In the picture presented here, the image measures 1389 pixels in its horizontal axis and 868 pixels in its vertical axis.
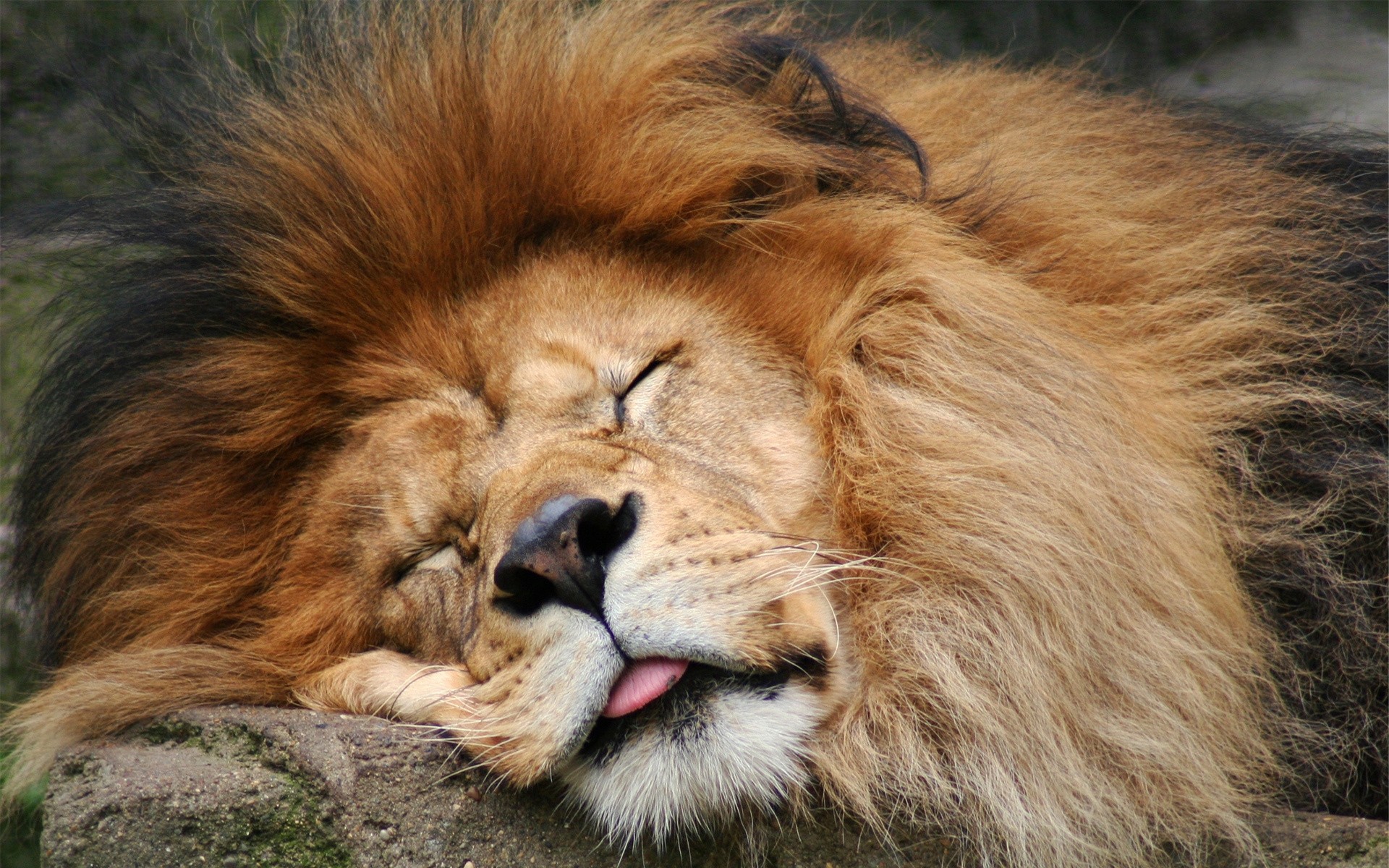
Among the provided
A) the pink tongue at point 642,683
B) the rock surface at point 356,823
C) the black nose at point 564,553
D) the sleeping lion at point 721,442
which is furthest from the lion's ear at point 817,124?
the rock surface at point 356,823

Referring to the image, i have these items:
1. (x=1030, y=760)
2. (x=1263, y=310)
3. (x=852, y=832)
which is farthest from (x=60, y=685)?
(x=1263, y=310)

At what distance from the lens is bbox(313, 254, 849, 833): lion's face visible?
1802 millimetres

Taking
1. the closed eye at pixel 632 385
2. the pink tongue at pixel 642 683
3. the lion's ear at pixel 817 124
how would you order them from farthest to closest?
1. the lion's ear at pixel 817 124
2. the closed eye at pixel 632 385
3. the pink tongue at pixel 642 683

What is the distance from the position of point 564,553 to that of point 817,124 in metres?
1.06

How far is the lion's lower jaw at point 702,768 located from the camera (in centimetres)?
182

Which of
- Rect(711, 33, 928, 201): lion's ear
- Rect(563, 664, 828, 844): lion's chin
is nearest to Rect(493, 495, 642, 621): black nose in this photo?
Rect(563, 664, 828, 844): lion's chin

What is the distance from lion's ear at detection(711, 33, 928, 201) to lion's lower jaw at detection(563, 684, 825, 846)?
3.29 ft

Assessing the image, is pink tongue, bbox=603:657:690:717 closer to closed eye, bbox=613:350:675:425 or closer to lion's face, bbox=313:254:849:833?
lion's face, bbox=313:254:849:833

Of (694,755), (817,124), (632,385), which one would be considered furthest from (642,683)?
(817,124)

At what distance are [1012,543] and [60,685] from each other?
1678 mm

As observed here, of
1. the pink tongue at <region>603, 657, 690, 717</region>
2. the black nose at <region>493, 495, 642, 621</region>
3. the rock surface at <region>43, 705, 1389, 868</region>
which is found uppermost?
the black nose at <region>493, 495, 642, 621</region>

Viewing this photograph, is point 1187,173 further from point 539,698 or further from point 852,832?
point 539,698

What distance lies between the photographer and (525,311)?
228 centimetres

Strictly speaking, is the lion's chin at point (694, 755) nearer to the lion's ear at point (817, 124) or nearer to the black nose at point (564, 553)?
the black nose at point (564, 553)
